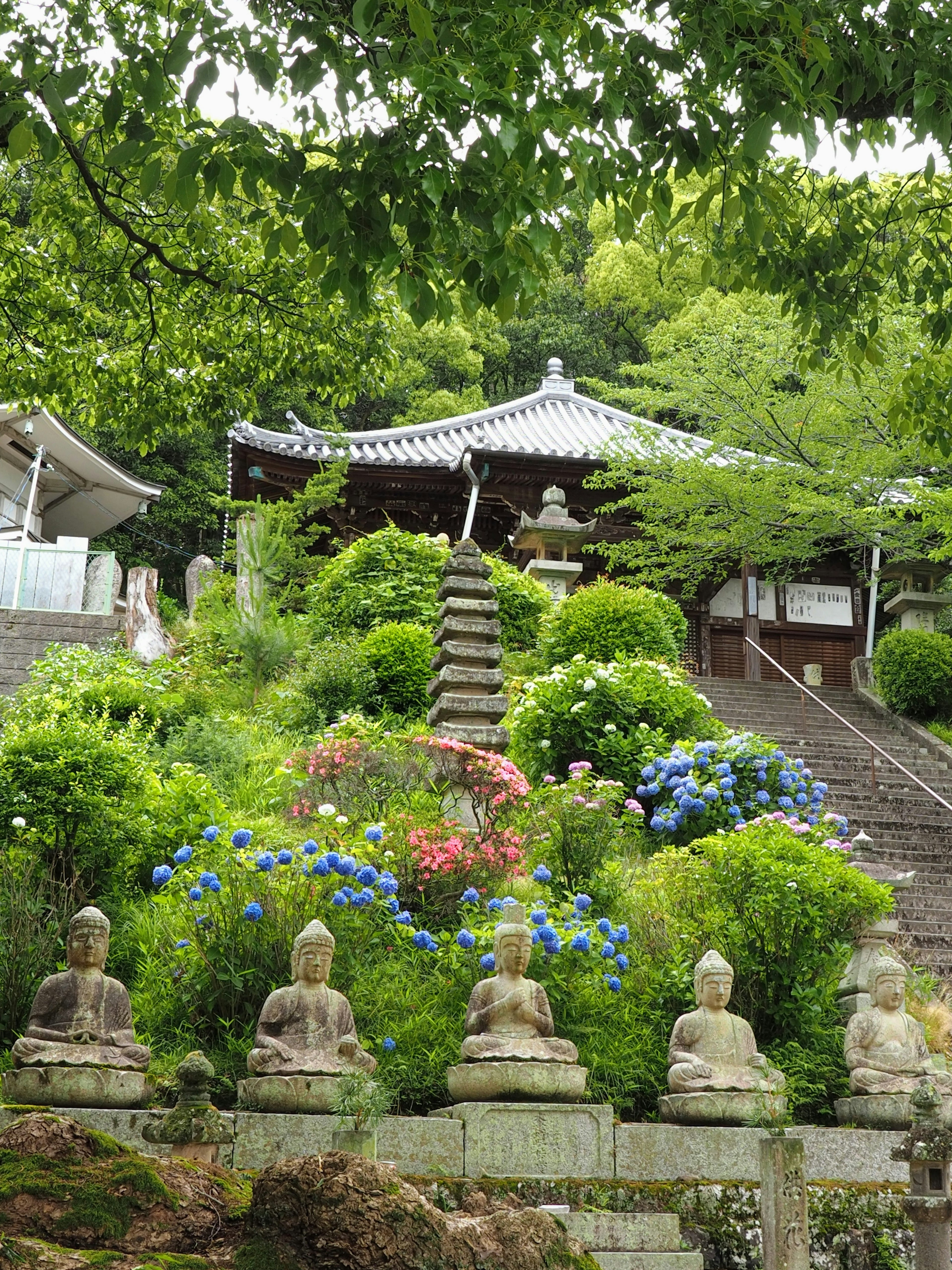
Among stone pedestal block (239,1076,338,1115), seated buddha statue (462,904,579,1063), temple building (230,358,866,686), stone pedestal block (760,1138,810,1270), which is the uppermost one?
temple building (230,358,866,686)

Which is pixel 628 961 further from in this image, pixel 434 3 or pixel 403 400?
pixel 403 400

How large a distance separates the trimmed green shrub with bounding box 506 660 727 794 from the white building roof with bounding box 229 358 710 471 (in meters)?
6.43

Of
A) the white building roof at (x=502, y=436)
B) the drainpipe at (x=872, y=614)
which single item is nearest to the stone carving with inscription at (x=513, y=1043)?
the white building roof at (x=502, y=436)

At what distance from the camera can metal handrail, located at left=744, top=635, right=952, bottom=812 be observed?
14854mm

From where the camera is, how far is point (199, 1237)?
155 inches

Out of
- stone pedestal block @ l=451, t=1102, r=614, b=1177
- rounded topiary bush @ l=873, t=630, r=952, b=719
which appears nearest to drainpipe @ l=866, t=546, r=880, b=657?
rounded topiary bush @ l=873, t=630, r=952, b=719

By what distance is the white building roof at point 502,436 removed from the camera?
76.0 ft

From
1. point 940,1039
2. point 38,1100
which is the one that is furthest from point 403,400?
point 38,1100

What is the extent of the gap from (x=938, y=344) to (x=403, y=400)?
29641 mm

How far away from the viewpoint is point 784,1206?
5066 millimetres

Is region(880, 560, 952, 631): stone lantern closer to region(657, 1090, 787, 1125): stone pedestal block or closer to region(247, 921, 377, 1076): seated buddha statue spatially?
region(657, 1090, 787, 1125): stone pedestal block

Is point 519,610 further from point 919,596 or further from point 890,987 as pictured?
point 890,987

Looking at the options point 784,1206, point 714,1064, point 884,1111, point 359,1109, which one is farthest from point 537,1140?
point 884,1111

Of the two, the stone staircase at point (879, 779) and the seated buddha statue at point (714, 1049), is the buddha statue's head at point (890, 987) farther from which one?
the stone staircase at point (879, 779)
